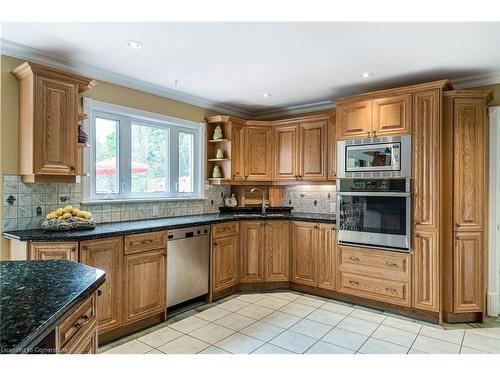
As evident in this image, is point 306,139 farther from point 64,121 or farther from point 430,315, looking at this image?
point 64,121

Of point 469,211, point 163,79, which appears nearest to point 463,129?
point 469,211

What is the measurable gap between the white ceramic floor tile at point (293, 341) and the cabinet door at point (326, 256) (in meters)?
1.08

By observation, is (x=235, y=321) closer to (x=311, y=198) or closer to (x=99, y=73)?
(x=311, y=198)

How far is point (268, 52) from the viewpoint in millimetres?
2791

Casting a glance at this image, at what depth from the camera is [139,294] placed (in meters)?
2.96

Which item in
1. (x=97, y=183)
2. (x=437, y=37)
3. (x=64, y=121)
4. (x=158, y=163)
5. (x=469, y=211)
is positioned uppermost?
(x=437, y=37)

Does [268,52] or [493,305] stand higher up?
[268,52]

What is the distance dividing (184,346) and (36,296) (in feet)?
5.78

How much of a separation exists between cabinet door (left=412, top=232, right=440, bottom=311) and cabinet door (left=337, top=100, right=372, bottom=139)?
1227 mm

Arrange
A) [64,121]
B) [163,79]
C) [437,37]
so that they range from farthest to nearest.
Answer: [163,79] < [64,121] < [437,37]

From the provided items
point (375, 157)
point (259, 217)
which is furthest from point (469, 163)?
point (259, 217)

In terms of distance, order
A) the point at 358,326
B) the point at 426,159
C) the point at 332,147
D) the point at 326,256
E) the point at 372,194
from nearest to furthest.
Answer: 1. the point at 358,326
2. the point at 426,159
3. the point at 372,194
4. the point at 326,256
5. the point at 332,147

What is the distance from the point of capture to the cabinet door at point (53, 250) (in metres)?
2.45

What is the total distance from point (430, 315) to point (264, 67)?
2960 mm
